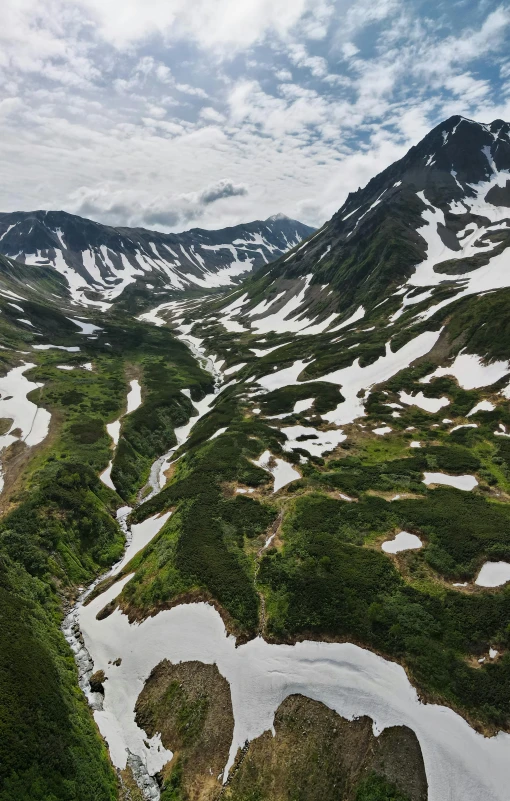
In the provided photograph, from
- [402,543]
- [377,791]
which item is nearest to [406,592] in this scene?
[402,543]

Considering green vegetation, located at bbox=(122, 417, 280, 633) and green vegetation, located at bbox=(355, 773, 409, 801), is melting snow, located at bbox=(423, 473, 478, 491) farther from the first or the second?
green vegetation, located at bbox=(355, 773, 409, 801)

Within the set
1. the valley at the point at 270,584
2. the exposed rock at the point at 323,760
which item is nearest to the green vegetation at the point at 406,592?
the valley at the point at 270,584

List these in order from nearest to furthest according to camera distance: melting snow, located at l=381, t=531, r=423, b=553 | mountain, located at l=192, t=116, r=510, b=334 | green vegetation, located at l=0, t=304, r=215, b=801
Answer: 1. green vegetation, located at l=0, t=304, r=215, b=801
2. melting snow, located at l=381, t=531, r=423, b=553
3. mountain, located at l=192, t=116, r=510, b=334

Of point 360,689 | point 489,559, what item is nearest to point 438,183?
point 489,559

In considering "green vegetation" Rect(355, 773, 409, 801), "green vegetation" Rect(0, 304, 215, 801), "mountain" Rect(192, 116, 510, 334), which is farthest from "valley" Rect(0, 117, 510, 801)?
"mountain" Rect(192, 116, 510, 334)

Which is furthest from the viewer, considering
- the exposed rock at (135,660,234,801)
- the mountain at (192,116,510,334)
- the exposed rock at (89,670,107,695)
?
the mountain at (192,116,510,334)

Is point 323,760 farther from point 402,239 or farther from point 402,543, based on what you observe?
point 402,239

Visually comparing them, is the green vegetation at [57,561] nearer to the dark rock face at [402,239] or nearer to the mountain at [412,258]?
the mountain at [412,258]
